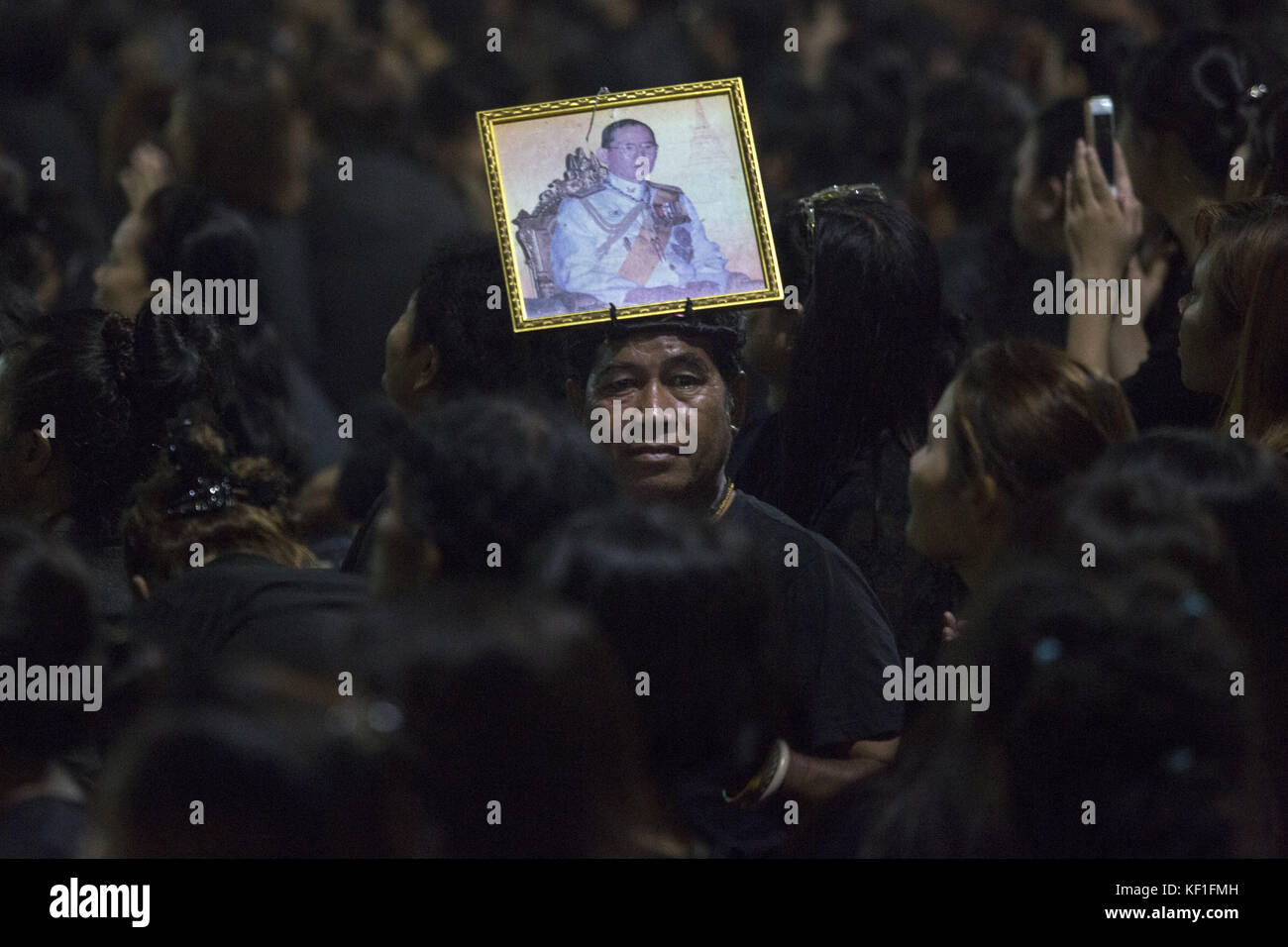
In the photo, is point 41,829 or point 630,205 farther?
point 630,205

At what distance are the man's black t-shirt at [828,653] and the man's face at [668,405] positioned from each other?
Answer: 189mm

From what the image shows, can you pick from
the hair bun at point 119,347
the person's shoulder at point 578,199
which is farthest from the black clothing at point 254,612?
the person's shoulder at point 578,199

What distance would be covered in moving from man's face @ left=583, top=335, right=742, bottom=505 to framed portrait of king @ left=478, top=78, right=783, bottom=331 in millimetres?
94

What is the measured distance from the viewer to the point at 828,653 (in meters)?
2.92

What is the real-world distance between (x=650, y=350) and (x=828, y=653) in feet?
2.11

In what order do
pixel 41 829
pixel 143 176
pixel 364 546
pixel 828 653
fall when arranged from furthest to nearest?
pixel 143 176
pixel 364 546
pixel 828 653
pixel 41 829

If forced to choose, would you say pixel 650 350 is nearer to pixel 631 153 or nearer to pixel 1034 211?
pixel 631 153

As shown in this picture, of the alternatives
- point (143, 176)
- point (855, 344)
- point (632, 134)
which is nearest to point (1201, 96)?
point (855, 344)

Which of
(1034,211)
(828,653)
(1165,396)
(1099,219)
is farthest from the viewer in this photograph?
(1034,211)

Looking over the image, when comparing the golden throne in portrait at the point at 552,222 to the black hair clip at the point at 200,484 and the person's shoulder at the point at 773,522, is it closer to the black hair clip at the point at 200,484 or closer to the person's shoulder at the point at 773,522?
the person's shoulder at the point at 773,522

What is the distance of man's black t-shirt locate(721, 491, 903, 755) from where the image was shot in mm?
2887

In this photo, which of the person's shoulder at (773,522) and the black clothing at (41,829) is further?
the person's shoulder at (773,522)

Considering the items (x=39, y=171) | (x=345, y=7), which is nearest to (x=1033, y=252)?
(x=39, y=171)

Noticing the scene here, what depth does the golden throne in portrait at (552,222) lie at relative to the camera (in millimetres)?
3055
